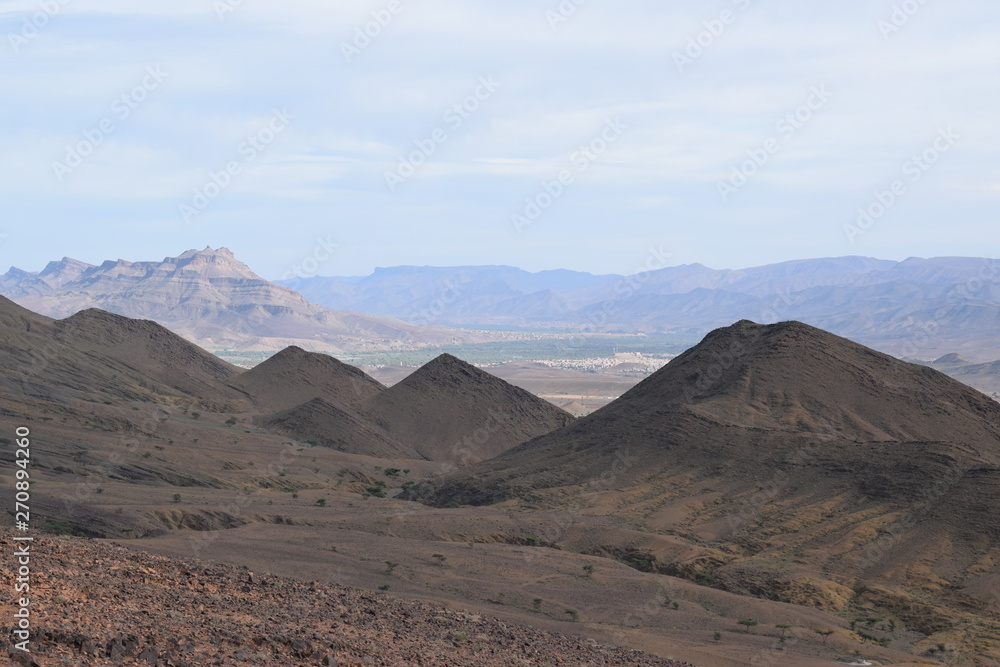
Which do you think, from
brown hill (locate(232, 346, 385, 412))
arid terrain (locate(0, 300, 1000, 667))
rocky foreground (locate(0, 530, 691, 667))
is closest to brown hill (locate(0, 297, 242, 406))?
arid terrain (locate(0, 300, 1000, 667))

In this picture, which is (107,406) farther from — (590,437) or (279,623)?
(279,623)

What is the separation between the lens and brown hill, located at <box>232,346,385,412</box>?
338 feet

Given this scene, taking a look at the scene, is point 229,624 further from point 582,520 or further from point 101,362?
point 101,362

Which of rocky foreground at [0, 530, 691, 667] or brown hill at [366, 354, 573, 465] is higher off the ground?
brown hill at [366, 354, 573, 465]

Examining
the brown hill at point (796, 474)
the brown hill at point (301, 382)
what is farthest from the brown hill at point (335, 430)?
the brown hill at point (796, 474)

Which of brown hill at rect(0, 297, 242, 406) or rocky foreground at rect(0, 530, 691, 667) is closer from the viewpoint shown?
rocky foreground at rect(0, 530, 691, 667)

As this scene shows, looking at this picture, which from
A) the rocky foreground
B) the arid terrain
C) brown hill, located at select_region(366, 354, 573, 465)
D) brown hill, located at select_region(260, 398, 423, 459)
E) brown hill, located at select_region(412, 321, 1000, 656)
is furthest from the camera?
brown hill, located at select_region(366, 354, 573, 465)

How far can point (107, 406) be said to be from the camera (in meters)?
70.0

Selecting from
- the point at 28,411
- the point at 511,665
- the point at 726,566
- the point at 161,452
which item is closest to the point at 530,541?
the point at 726,566

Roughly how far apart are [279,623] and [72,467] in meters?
34.9

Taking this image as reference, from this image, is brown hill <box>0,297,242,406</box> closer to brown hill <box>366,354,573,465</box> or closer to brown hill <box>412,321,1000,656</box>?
brown hill <box>366,354,573,465</box>

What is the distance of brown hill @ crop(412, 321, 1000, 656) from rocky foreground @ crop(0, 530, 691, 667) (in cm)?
1820

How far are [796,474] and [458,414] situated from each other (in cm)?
4798

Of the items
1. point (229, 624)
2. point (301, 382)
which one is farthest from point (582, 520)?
point (301, 382)
